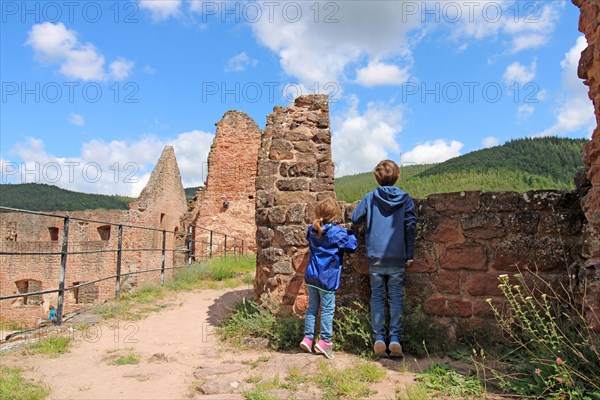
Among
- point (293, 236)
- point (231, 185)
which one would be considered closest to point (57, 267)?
point (231, 185)

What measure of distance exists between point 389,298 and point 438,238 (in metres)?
0.79

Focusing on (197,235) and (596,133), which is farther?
(197,235)

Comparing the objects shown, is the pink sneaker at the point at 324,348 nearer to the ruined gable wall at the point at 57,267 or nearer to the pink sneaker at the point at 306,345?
the pink sneaker at the point at 306,345

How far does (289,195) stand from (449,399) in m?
2.89

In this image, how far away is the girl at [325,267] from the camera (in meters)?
4.54

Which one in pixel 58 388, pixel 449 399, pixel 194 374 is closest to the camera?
pixel 449 399

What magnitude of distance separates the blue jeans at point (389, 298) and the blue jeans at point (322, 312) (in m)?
0.41

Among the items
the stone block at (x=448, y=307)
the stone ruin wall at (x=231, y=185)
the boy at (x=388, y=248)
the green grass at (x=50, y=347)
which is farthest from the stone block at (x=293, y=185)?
the stone ruin wall at (x=231, y=185)

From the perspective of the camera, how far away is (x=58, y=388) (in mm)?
3818

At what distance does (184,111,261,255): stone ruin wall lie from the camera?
18.6 m

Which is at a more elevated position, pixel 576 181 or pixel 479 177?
pixel 479 177

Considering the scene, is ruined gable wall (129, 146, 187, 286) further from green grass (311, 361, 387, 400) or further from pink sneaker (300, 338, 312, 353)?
green grass (311, 361, 387, 400)

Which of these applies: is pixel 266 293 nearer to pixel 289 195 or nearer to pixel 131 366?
pixel 289 195

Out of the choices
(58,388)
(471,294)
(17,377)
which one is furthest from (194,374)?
(471,294)
